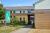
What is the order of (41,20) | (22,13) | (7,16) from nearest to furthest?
(41,20) < (7,16) < (22,13)

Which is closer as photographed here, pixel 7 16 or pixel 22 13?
pixel 7 16

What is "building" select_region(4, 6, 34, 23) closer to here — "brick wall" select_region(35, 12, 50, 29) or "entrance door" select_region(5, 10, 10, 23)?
"entrance door" select_region(5, 10, 10, 23)

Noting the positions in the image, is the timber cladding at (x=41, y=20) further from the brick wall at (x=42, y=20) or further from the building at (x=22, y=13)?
the building at (x=22, y=13)

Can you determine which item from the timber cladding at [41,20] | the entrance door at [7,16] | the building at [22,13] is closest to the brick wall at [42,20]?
the timber cladding at [41,20]

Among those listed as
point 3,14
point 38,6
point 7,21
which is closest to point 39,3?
point 38,6

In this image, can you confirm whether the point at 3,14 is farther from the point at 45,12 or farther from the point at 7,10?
the point at 45,12

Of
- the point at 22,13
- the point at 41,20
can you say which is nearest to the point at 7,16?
the point at 22,13

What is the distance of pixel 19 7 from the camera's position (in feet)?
104

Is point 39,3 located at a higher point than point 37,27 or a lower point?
higher

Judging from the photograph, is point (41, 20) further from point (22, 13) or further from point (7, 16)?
point (22, 13)

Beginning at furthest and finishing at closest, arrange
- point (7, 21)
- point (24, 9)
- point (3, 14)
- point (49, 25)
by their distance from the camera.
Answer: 1. point (24, 9)
2. point (3, 14)
3. point (7, 21)
4. point (49, 25)

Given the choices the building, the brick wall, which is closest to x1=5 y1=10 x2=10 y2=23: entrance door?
the building

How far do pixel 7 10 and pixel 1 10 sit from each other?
2.41m

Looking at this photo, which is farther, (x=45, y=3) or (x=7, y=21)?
(x=7, y=21)
